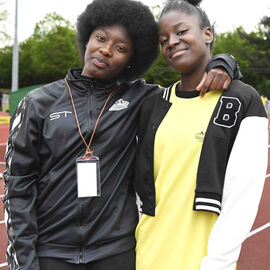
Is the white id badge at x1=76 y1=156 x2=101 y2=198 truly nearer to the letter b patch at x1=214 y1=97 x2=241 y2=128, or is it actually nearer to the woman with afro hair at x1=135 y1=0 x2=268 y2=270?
the woman with afro hair at x1=135 y1=0 x2=268 y2=270

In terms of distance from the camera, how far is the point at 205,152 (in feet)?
5.14

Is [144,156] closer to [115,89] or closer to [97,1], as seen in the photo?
[115,89]

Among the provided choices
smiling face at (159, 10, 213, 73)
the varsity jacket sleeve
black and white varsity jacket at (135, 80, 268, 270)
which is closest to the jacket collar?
smiling face at (159, 10, 213, 73)

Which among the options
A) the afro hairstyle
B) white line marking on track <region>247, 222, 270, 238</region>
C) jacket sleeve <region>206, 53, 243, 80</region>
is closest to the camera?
jacket sleeve <region>206, 53, 243, 80</region>

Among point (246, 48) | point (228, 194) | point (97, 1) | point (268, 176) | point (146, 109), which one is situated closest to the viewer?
point (228, 194)

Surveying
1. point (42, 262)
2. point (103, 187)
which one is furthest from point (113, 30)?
point (42, 262)

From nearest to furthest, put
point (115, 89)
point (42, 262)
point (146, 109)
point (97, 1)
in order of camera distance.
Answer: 1. point (42, 262)
2. point (146, 109)
3. point (115, 89)
4. point (97, 1)

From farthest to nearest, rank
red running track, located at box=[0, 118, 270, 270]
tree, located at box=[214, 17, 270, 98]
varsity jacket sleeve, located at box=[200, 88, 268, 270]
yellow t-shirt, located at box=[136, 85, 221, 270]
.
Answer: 1. tree, located at box=[214, 17, 270, 98]
2. red running track, located at box=[0, 118, 270, 270]
3. yellow t-shirt, located at box=[136, 85, 221, 270]
4. varsity jacket sleeve, located at box=[200, 88, 268, 270]

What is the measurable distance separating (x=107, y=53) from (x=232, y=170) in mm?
897

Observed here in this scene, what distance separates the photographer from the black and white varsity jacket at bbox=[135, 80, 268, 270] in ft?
4.89

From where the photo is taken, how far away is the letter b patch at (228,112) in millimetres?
1558

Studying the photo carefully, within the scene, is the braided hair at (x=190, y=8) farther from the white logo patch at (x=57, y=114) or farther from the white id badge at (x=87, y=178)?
the white id badge at (x=87, y=178)

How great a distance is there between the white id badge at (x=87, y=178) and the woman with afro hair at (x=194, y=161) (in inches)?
8.6

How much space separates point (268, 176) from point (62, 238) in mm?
7043
